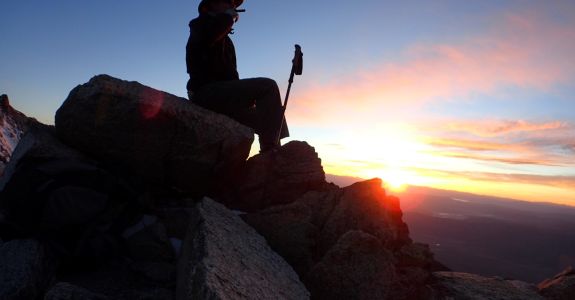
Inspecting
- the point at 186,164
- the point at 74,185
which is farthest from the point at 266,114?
the point at 74,185

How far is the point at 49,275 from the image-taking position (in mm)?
5246

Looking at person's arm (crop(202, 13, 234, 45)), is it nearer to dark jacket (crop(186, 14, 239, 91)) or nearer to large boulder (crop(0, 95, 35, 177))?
dark jacket (crop(186, 14, 239, 91))

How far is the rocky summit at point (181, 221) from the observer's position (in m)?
4.96

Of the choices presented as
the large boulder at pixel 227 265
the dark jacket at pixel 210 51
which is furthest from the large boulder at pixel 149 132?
the large boulder at pixel 227 265

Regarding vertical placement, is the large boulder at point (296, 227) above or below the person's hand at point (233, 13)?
below

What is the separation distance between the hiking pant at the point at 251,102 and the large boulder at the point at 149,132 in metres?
0.88

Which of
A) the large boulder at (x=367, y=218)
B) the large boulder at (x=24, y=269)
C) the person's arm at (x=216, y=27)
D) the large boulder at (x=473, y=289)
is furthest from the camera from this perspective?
the person's arm at (x=216, y=27)

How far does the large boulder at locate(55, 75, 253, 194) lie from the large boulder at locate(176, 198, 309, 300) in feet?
6.59

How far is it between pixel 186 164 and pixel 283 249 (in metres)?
2.88

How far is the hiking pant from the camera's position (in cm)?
879

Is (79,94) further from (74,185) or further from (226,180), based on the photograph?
(226,180)

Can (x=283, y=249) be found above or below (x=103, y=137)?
below

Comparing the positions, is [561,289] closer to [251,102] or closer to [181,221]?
[181,221]

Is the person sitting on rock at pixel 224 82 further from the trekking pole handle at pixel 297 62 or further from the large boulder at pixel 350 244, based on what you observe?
the large boulder at pixel 350 244
